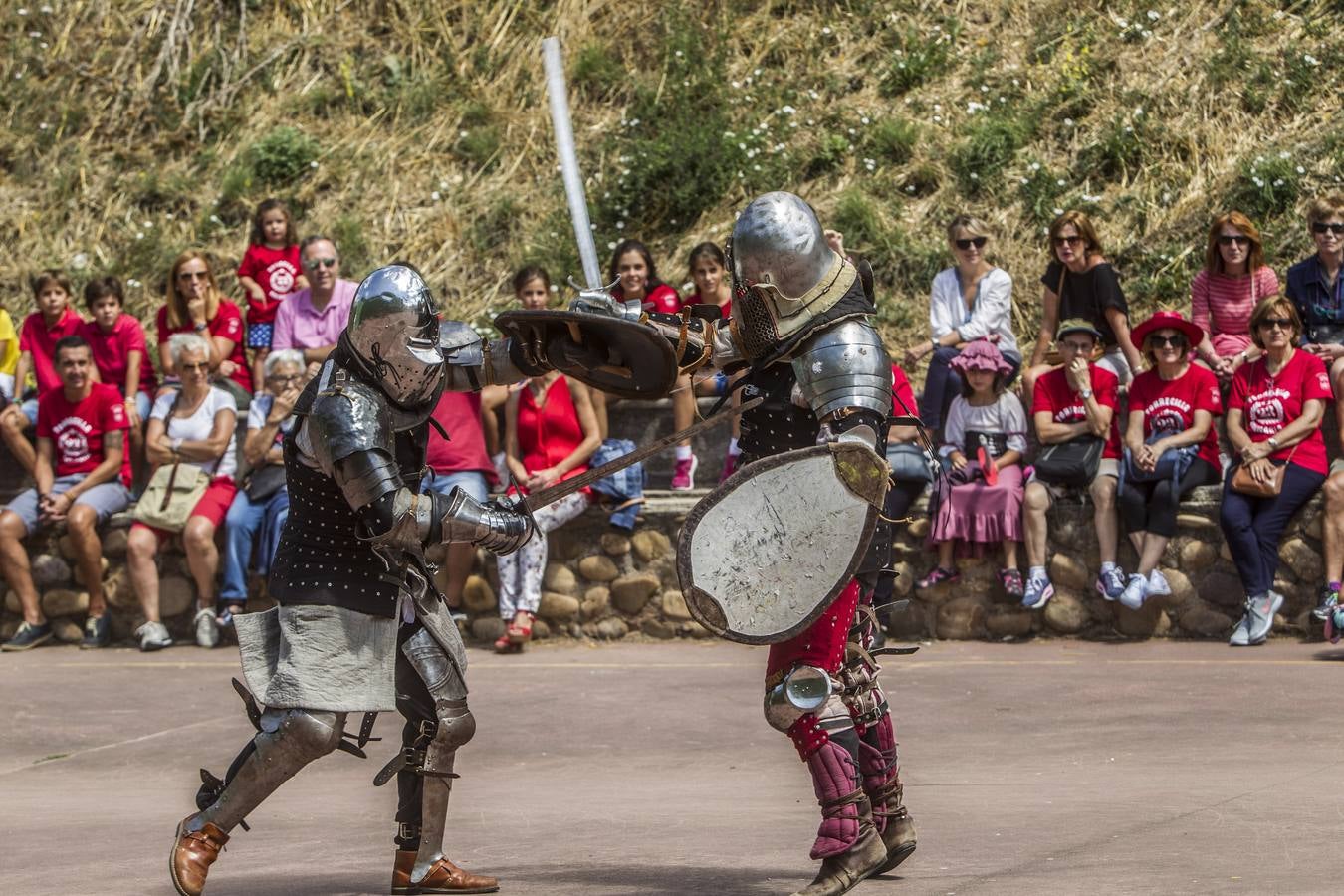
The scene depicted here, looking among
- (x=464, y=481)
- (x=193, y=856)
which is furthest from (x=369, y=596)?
(x=464, y=481)

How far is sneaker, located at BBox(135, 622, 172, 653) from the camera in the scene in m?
9.42

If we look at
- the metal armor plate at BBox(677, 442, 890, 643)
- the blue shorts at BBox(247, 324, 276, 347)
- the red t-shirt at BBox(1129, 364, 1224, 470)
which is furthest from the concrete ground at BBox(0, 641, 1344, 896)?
the blue shorts at BBox(247, 324, 276, 347)

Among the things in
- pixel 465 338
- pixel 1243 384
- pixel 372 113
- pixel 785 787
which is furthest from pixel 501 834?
pixel 372 113

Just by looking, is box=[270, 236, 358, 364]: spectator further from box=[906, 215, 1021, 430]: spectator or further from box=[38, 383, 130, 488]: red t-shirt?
box=[906, 215, 1021, 430]: spectator

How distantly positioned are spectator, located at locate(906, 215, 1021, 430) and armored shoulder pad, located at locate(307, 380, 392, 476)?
4954 millimetres

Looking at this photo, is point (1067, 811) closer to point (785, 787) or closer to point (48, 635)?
point (785, 787)

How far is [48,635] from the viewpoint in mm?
9836

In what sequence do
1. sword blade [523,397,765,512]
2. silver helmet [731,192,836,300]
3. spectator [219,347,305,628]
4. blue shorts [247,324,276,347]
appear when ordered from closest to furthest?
sword blade [523,397,765,512], silver helmet [731,192,836,300], spectator [219,347,305,628], blue shorts [247,324,276,347]

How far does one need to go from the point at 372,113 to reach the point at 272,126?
772 millimetres

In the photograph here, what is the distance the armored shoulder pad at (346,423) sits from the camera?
4539 millimetres

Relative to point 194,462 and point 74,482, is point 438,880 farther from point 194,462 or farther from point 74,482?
point 74,482

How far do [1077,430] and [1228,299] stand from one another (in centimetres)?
110

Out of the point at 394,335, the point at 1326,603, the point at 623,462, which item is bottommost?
the point at 1326,603

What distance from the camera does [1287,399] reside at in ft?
27.7
